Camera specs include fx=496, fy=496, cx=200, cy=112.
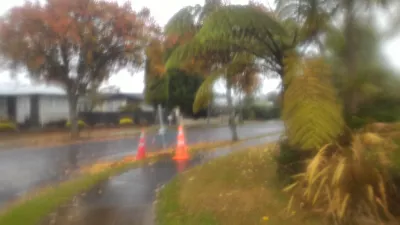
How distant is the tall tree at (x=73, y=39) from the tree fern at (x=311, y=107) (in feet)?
57.6

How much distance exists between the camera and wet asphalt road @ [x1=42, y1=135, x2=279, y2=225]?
6785 mm

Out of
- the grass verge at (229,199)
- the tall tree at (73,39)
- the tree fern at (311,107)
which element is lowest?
the grass verge at (229,199)

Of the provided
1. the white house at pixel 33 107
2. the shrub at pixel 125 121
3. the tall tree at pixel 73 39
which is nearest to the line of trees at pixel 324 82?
the tall tree at pixel 73 39

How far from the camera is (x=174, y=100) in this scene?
31.2m

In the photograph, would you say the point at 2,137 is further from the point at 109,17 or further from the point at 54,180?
the point at 54,180

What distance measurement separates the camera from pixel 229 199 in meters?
7.05

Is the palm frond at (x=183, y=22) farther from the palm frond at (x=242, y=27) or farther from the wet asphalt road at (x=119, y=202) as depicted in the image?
the wet asphalt road at (x=119, y=202)

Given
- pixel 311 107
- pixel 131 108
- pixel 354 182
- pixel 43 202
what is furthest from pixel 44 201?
pixel 131 108

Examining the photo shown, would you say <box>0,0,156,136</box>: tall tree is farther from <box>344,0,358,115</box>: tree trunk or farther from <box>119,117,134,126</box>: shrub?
<box>344,0,358,115</box>: tree trunk

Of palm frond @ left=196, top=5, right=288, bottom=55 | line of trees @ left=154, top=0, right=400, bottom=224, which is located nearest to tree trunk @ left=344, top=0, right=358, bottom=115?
line of trees @ left=154, top=0, right=400, bottom=224

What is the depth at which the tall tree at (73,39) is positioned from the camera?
73.9 feet

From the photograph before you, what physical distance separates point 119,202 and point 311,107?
3.41 m

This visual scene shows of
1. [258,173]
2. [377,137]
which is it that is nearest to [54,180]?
[258,173]

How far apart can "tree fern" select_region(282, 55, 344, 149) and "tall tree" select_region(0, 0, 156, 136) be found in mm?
17555
